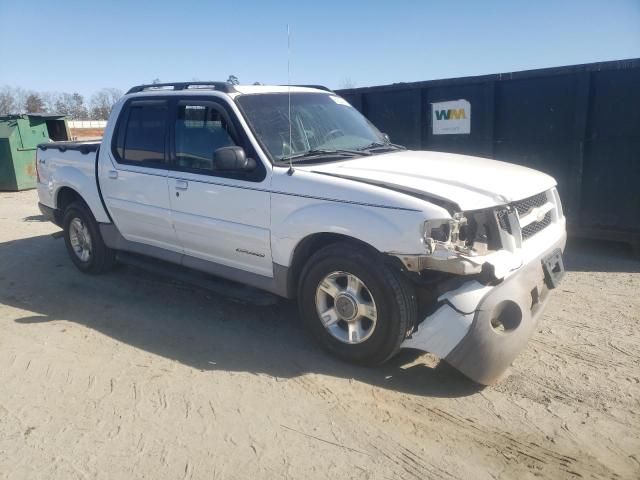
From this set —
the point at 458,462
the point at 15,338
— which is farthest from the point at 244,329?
the point at 458,462

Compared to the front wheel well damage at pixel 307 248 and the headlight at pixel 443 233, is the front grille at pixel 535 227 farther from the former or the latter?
the front wheel well damage at pixel 307 248

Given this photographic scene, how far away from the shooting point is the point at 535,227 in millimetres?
3979

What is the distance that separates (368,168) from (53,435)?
2671mm

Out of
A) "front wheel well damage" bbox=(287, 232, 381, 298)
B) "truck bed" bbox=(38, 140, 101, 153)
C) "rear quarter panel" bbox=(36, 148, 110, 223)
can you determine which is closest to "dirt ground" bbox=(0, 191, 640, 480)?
"front wheel well damage" bbox=(287, 232, 381, 298)

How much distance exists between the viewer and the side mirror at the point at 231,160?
13.0 feet

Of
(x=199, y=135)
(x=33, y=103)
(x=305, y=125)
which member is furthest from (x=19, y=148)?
(x=33, y=103)

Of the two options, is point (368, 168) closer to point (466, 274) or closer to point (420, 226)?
point (420, 226)

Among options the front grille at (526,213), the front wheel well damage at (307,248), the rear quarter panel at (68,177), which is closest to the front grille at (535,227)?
the front grille at (526,213)

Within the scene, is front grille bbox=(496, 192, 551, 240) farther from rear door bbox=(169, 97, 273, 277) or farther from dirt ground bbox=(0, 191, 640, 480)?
rear door bbox=(169, 97, 273, 277)

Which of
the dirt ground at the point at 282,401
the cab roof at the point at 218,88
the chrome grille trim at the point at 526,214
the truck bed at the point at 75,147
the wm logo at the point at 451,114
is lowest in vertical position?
the dirt ground at the point at 282,401

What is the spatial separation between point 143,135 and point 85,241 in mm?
1765

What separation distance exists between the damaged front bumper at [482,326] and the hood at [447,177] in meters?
0.50

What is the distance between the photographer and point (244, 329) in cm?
453

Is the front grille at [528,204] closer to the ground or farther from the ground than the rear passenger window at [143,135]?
closer to the ground
